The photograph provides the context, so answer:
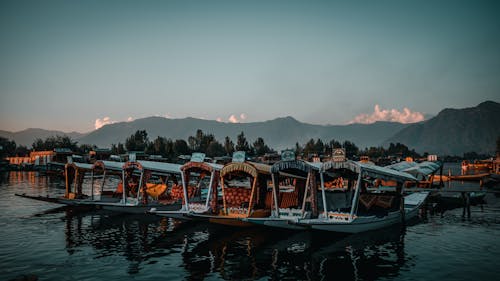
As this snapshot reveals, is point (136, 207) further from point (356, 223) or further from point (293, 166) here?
point (356, 223)

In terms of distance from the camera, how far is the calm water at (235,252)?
15922mm

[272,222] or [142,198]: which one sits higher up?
[142,198]

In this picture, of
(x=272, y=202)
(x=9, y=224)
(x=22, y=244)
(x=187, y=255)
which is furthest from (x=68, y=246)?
(x=272, y=202)

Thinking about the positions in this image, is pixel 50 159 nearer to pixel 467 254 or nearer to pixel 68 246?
pixel 68 246

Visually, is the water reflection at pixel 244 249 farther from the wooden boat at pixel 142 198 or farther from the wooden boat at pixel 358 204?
the wooden boat at pixel 142 198

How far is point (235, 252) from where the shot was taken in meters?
19.3

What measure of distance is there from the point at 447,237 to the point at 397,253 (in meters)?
6.37

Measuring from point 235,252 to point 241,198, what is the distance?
5705mm

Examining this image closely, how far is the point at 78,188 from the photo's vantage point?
111 feet

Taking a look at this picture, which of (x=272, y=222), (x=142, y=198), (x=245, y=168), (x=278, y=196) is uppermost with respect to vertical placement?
(x=245, y=168)

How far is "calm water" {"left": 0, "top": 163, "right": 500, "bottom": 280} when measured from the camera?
1592 centimetres

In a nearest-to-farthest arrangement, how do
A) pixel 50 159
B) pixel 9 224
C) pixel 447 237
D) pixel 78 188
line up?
pixel 447 237
pixel 9 224
pixel 78 188
pixel 50 159

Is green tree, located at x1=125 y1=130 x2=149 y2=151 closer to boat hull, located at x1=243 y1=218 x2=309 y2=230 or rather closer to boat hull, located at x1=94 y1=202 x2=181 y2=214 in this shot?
boat hull, located at x1=94 y1=202 x2=181 y2=214

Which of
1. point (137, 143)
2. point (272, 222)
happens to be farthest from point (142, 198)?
point (137, 143)
